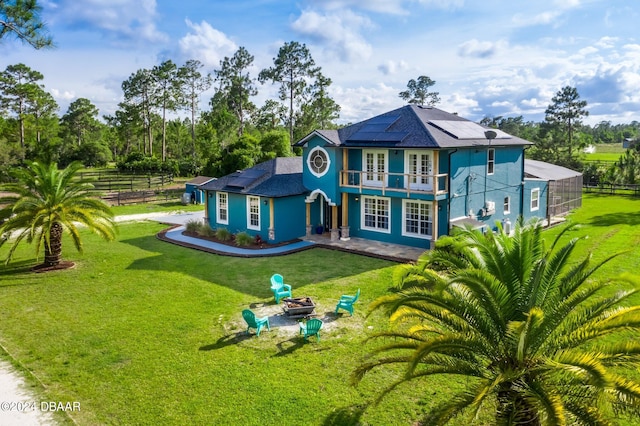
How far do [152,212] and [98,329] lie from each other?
2140 cm

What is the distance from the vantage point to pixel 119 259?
19.9 metres

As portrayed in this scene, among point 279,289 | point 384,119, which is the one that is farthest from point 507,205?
point 279,289

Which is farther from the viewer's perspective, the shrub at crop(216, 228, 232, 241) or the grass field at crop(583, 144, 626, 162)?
the grass field at crop(583, 144, 626, 162)

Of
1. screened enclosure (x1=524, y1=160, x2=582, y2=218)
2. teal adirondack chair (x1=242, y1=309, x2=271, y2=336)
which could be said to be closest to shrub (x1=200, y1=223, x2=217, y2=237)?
teal adirondack chair (x1=242, y1=309, x2=271, y2=336)

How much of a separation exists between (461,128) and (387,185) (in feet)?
15.5

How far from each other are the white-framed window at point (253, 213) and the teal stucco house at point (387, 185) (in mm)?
47

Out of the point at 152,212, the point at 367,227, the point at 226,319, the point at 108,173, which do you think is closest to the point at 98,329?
the point at 226,319

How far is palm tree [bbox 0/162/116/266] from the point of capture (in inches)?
692

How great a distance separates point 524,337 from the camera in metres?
6.32

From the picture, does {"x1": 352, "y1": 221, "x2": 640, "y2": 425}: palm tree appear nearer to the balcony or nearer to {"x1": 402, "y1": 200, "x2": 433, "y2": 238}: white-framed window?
the balcony

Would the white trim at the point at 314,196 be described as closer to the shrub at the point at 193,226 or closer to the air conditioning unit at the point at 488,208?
the shrub at the point at 193,226

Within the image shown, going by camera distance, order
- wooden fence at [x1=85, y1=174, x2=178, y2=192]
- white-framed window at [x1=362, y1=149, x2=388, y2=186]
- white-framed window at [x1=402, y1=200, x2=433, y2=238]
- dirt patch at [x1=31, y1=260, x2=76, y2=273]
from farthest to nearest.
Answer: wooden fence at [x1=85, y1=174, x2=178, y2=192]
white-framed window at [x1=362, y1=149, x2=388, y2=186]
white-framed window at [x1=402, y1=200, x2=433, y2=238]
dirt patch at [x1=31, y1=260, x2=76, y2=273]

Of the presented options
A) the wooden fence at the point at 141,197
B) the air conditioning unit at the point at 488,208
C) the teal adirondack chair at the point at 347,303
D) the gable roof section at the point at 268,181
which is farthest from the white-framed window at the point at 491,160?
the wooden fence at the point at 141,197

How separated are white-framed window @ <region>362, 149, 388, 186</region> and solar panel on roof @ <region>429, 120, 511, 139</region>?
2826 millimetres
